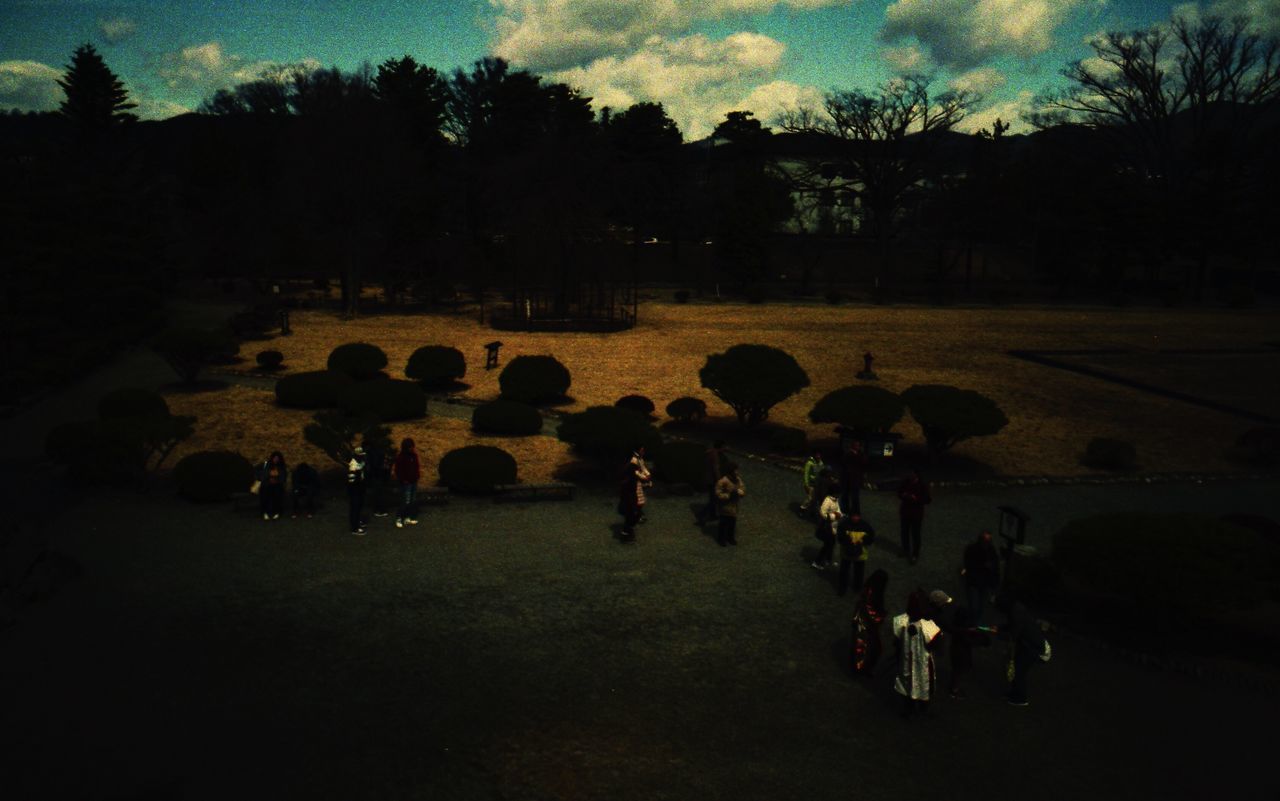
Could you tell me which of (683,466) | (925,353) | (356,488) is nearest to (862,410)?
(683,466)

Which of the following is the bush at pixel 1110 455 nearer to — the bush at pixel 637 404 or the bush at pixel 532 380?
the bush at pixel 637 404

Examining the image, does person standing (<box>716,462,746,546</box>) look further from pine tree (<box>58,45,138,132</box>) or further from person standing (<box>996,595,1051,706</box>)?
pine tree (<box>58,45,138,132</box>)

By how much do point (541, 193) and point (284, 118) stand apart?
1922 inches

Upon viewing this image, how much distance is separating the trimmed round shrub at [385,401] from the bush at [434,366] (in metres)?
3.28

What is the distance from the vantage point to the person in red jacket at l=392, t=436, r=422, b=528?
1605 cm

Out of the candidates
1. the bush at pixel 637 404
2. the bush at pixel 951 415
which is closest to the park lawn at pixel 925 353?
the bush at pixel 951 415

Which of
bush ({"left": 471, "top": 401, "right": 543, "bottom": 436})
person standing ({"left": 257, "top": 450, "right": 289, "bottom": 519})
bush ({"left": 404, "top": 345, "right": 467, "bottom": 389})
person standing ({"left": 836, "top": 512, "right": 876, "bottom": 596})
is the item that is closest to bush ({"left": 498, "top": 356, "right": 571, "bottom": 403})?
bush ({"left": 471, "top": 401, "right": 543, "bottom": 436})

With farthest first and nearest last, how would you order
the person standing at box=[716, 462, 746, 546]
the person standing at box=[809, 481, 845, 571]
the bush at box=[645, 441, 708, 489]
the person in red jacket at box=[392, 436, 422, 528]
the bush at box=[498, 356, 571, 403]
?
the bush at box=[498, 356, 571, 403]
the bush at box=[645, 441, 708, 489]
the person in red jacket at box=[392, 436, 422, 528]
the person standing at box=[716, 462, 746, 546]
the person standing at box=[809, 481, 845, 571]

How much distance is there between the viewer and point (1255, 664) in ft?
37.3

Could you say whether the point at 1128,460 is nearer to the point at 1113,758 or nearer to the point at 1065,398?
the point at 1065,398

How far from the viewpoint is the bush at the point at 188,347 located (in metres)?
27.9

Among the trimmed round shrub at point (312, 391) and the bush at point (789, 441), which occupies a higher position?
the trimmed round shrub at point (312, 391)

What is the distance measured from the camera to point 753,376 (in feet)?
74.5

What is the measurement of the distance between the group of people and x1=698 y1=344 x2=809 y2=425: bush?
906 cm
